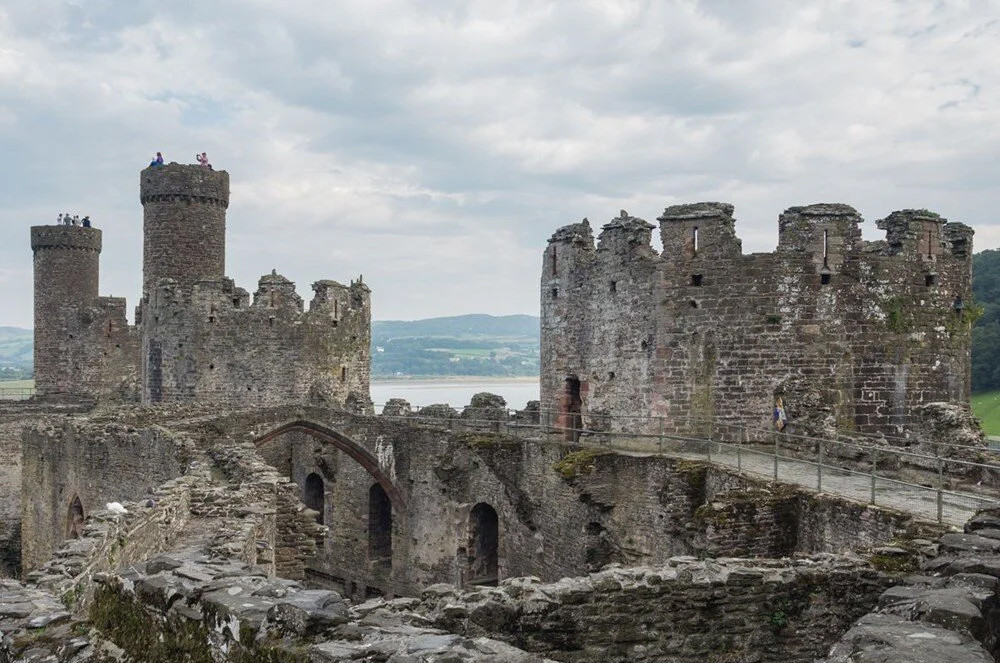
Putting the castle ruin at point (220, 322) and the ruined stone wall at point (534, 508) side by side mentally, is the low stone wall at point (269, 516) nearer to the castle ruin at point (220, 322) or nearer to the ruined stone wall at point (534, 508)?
the ruined stone wall at point (534, 508)

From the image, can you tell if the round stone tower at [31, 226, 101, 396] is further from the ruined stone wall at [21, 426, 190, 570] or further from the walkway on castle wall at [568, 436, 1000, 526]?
the walkway on castle wall at [568, 436, 1000, 526]

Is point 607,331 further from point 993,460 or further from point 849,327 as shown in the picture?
point 993,460

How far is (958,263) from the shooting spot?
56.9 ft

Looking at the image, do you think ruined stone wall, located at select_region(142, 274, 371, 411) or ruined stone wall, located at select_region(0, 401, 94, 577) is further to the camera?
ruined stone wall, located at select_region(0, 401, 94, 577)

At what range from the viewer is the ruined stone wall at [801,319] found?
16641 mm

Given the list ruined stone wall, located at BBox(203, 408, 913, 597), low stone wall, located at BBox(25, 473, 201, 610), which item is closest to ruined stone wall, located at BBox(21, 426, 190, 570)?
low stone wall, located at BBox(25, 473, 201, 610)

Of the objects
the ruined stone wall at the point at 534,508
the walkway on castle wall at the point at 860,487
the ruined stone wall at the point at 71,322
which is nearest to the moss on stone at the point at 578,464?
the ruined stone wall at the point at 534,508

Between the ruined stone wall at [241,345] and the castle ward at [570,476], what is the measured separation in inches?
2.7

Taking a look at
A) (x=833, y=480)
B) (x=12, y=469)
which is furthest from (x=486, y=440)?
(x=12, y=469)

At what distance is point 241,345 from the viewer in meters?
26.2

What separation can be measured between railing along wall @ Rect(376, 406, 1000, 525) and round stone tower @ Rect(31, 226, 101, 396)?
24.6 meters

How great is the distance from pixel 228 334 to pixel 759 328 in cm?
1540

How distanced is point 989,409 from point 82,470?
47334 millimetres

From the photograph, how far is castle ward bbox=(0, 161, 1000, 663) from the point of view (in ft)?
17.6
